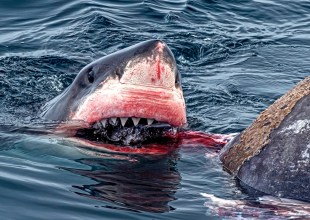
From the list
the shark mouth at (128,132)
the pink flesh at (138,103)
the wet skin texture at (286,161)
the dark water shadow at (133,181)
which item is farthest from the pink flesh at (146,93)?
the wet skin texture at (286,161)

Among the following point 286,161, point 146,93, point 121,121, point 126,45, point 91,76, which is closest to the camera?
point 286,161

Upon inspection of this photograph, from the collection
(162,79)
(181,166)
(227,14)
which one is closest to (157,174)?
(181,166)

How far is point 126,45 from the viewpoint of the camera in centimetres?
1050

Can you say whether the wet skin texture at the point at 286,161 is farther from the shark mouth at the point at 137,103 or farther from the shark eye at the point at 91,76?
the shark eye at the point at 91,76

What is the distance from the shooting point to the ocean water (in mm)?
4793

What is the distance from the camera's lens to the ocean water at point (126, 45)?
4793mm

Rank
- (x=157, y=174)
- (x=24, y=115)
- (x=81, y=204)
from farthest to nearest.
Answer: (x=24, y=115) → (x=157, y=174) → (x=81, y=204)

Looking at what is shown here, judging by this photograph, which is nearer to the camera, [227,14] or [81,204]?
[81,204]

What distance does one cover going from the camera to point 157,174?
17.6 feet

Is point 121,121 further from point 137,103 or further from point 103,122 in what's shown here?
point 137,103

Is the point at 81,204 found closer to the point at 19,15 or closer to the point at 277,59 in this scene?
the point at 277,59

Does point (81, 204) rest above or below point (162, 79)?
below

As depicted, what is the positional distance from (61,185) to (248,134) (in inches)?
46.2

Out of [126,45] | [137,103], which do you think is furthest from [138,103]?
[126,45]
